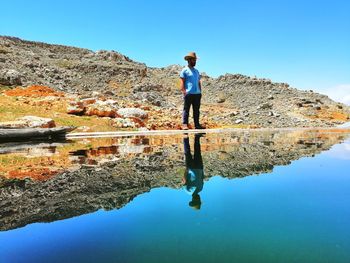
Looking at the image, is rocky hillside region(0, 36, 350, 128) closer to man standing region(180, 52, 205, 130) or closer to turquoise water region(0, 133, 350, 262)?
man standing region(180, 52, 205, 130)

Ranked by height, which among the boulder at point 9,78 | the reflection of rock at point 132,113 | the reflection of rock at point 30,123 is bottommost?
the reflection of rock at point 30,123

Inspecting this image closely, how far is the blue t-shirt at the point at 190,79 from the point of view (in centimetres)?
1189

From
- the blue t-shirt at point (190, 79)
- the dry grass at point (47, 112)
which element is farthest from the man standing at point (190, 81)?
the dry grass at point (47, 112)

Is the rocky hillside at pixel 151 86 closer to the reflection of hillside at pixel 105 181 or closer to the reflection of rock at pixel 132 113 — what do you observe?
the reflection of rock at pixel 132 113

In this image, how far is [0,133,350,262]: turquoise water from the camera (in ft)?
6.66

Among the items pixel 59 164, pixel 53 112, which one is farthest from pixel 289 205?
pixel 53 112

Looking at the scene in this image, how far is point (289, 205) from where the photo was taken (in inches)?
116

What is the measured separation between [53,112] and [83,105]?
1.42 meters

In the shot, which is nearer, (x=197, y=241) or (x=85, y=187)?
(x=197, y=241)

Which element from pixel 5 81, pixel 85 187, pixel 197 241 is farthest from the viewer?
pixel 5 81

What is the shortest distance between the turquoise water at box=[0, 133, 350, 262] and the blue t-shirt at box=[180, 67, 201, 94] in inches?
340

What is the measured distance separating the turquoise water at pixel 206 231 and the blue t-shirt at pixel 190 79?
863 centimetres

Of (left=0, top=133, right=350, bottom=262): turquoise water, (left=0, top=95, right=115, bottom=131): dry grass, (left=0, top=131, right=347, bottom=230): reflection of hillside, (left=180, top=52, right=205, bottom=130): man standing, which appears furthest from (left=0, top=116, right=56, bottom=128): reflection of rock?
(left=0, top=133, right=350, bottom=262): turquoise water

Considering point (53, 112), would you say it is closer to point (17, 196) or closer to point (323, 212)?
point (17, 196)
